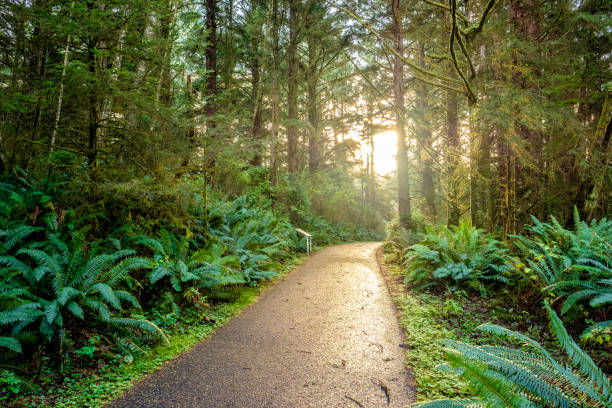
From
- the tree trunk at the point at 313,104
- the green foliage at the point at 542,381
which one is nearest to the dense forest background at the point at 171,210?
the green foliage at the point at 542,381

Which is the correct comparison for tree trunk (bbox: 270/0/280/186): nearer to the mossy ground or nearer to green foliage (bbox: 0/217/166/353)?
the mossy ground

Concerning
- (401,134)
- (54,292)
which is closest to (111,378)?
(54,292)

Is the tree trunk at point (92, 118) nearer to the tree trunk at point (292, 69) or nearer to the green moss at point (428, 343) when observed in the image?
the green moss at point (428, 343)

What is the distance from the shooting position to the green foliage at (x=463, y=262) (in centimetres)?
537

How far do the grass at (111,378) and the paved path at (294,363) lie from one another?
0.13 metres

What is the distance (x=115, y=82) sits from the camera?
4371mm

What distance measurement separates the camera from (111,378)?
301cm

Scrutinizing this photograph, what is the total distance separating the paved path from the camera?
2732mm

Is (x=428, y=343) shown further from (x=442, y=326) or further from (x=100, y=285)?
(x=100, y=285)

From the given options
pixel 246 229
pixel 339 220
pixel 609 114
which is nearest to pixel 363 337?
pixel 246 229

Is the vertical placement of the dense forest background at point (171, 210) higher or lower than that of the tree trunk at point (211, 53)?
lower

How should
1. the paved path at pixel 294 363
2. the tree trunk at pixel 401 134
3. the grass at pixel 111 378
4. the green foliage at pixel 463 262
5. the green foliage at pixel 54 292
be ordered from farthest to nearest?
the tree trunk at pixel 401 134
the green foliage at pixel 463 262
the green foliage at pixel 54 292
the paved path at pixel 294 363
the grass at pixel 111 378

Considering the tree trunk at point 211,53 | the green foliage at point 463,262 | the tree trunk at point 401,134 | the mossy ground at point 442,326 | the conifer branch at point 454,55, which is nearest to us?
the mossy ground at point 442,326

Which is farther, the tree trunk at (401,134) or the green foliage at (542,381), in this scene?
the tree trunk at (401,134)
